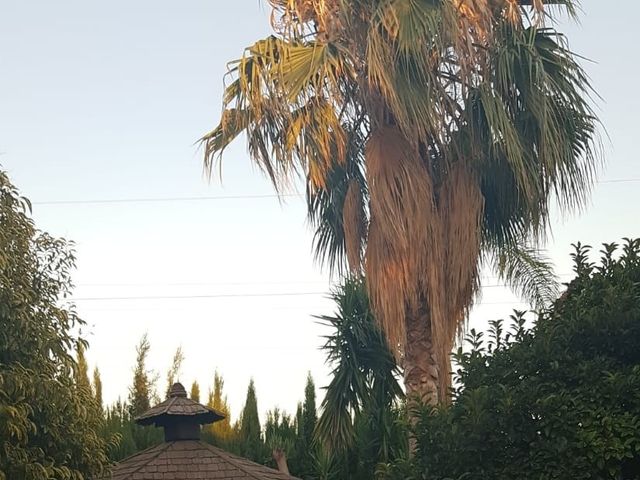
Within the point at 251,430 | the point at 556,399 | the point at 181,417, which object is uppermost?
the point at 251,430

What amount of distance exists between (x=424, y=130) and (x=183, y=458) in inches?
280

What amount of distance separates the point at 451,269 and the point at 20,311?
477cm

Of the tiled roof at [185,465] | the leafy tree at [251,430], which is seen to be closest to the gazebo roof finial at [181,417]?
the tiled roof at [185,465]

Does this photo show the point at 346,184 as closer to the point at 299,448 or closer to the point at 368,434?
the point at 368,434

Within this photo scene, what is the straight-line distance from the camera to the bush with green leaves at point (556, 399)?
8516 millimetres

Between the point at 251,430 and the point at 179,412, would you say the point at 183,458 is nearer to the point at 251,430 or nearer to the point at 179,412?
the point at 179,412

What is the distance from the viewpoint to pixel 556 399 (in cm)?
878

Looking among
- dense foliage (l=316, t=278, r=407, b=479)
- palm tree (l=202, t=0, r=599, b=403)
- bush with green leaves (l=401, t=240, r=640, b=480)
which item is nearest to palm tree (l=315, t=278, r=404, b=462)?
dense foliage (l=316, t=278, r=407, b=479)

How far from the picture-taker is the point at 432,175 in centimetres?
1372

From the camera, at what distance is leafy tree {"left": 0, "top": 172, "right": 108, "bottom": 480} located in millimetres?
12102

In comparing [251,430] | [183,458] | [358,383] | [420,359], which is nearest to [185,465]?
[183,458]

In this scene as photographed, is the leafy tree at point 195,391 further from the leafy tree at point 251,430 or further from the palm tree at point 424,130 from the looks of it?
the palm tree at point 424,130

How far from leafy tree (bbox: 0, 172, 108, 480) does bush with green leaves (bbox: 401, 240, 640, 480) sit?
182 inches

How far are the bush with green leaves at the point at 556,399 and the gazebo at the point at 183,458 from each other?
827 centimetres
